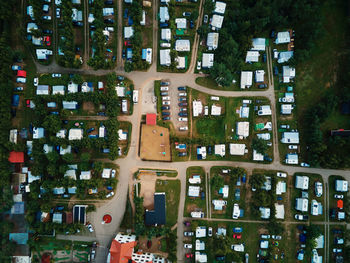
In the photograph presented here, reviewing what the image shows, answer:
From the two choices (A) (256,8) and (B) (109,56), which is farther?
(B) (109,56)

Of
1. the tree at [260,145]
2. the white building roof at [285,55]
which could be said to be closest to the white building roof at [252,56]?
the white building roof at [285,55]

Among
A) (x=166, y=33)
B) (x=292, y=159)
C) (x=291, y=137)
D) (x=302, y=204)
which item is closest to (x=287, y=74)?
(x=291, y=137)

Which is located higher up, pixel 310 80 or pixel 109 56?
pixel 109 56

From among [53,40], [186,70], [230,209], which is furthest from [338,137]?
[53,40]

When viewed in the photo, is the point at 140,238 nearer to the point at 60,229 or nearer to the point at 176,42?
the point at 60,229

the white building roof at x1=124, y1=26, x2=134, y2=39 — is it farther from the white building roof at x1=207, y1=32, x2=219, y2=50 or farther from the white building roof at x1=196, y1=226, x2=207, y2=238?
the white building roof at x1=196, y1=226, x2=207, y2=238

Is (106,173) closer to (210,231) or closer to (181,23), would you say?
(210,231)

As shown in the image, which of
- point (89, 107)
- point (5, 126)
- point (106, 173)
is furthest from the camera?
point (89, 107)
